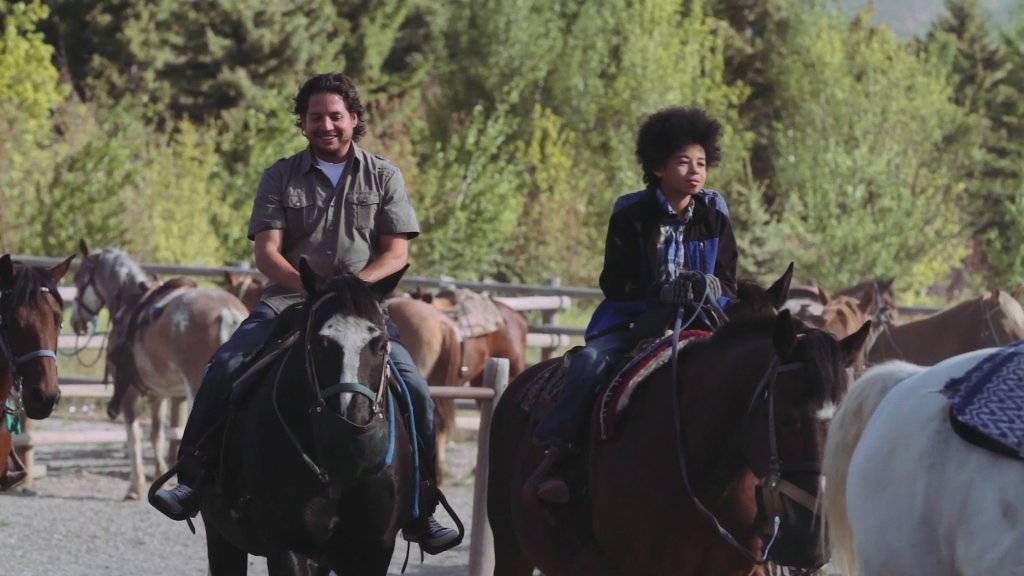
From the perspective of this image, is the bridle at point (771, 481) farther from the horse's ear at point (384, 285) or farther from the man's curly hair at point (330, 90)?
the man's curly hair at point (330, 90)

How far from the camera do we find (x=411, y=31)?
50.0 meters

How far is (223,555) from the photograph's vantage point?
22.8 feet

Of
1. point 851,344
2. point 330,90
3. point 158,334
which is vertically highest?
point 330,90

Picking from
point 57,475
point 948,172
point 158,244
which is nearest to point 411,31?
point 948,172

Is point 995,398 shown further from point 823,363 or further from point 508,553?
point 508,553

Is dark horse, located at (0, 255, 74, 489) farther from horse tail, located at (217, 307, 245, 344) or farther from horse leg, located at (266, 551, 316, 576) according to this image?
horse tail, located at (217, 307, 245, 344)

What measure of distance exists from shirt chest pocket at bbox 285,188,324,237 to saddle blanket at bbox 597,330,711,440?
4.59ft

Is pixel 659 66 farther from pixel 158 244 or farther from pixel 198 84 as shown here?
pixel 158 244

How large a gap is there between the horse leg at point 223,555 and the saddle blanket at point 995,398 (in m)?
3.26

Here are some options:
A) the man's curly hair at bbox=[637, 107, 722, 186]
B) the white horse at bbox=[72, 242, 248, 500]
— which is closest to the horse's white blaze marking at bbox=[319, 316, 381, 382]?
the man's curly hair at bbox=[637, 107, 722, 186]

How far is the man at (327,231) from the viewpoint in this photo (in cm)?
668

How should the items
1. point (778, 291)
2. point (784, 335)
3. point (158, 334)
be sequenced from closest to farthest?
point (784, 335) → point (778, 291) → point (158, 334)

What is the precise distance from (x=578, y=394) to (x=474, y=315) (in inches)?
376

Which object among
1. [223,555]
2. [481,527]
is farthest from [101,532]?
[223,555]
